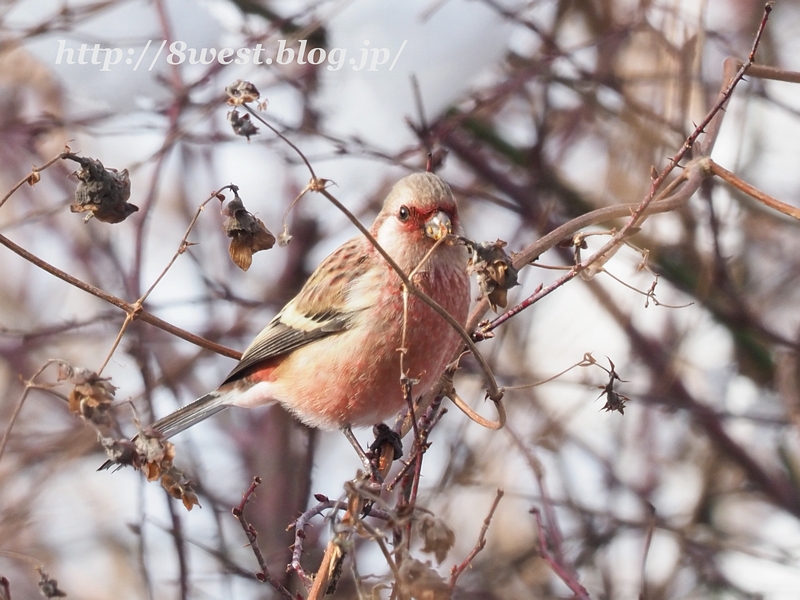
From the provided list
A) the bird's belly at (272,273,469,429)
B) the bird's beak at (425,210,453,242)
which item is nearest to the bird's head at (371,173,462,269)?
the bird's beak at (425,210,453,242)

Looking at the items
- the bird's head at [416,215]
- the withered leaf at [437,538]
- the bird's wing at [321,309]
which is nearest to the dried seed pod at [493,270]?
the withered leaf at [437,538]

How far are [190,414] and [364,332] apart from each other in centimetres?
122

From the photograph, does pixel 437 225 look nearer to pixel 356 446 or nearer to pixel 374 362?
pixel 374 362

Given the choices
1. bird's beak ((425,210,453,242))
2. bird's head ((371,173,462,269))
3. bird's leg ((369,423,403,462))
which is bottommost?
bird's leg ((369,423,403,462))

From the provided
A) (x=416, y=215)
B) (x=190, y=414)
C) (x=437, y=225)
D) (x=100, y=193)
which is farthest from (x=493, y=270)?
(x=190, y=414)

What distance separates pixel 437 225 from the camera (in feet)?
13.3

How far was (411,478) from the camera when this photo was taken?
9.42 ft

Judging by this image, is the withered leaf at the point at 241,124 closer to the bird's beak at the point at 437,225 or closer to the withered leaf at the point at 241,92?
the withered leaf at the point at 241,92

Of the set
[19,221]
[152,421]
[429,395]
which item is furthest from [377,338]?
[19,221]

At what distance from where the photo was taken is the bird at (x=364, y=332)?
412 centimetres

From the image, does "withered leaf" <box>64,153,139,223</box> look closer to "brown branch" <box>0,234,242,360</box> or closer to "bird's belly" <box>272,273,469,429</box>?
"brown branch" <box>0,234,242,360</box>

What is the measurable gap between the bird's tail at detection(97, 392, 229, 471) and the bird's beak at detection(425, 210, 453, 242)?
173cm

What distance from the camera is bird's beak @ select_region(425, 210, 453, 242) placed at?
3926mm

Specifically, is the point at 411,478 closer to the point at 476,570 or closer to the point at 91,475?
the point at 476,570
